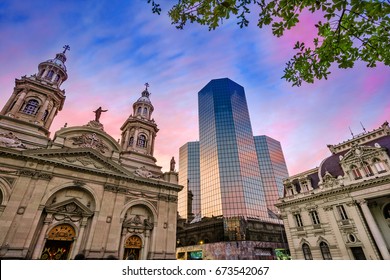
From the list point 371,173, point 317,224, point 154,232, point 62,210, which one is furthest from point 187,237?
point 371,173

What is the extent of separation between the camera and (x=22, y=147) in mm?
20391

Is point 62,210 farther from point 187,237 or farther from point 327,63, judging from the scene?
point 187,237

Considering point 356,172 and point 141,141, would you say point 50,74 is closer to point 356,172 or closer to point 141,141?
point 141,141

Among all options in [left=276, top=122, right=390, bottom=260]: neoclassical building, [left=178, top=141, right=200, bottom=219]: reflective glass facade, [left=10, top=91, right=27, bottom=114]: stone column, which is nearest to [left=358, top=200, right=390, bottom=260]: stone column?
[left=276, top=122, right=390, bottom=260]: neoclassical building

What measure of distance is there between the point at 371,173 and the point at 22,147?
39212 millimetres

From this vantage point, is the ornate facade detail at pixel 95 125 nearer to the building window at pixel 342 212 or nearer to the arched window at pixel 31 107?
the arched window at pixel 31 107

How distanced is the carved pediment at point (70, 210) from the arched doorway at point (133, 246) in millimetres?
5228

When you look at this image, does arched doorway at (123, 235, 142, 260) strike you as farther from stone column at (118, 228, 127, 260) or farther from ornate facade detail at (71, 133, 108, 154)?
ornate facade detail at (71, 133, 108, 154)

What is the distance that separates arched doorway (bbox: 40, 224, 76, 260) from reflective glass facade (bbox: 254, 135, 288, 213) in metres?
71.0

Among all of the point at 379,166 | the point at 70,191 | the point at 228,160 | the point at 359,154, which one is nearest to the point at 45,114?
the point at 70,191

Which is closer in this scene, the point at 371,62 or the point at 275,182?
the point at 371,62

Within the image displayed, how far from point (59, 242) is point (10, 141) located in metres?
11.4

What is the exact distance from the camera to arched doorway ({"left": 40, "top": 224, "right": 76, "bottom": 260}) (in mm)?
18297
